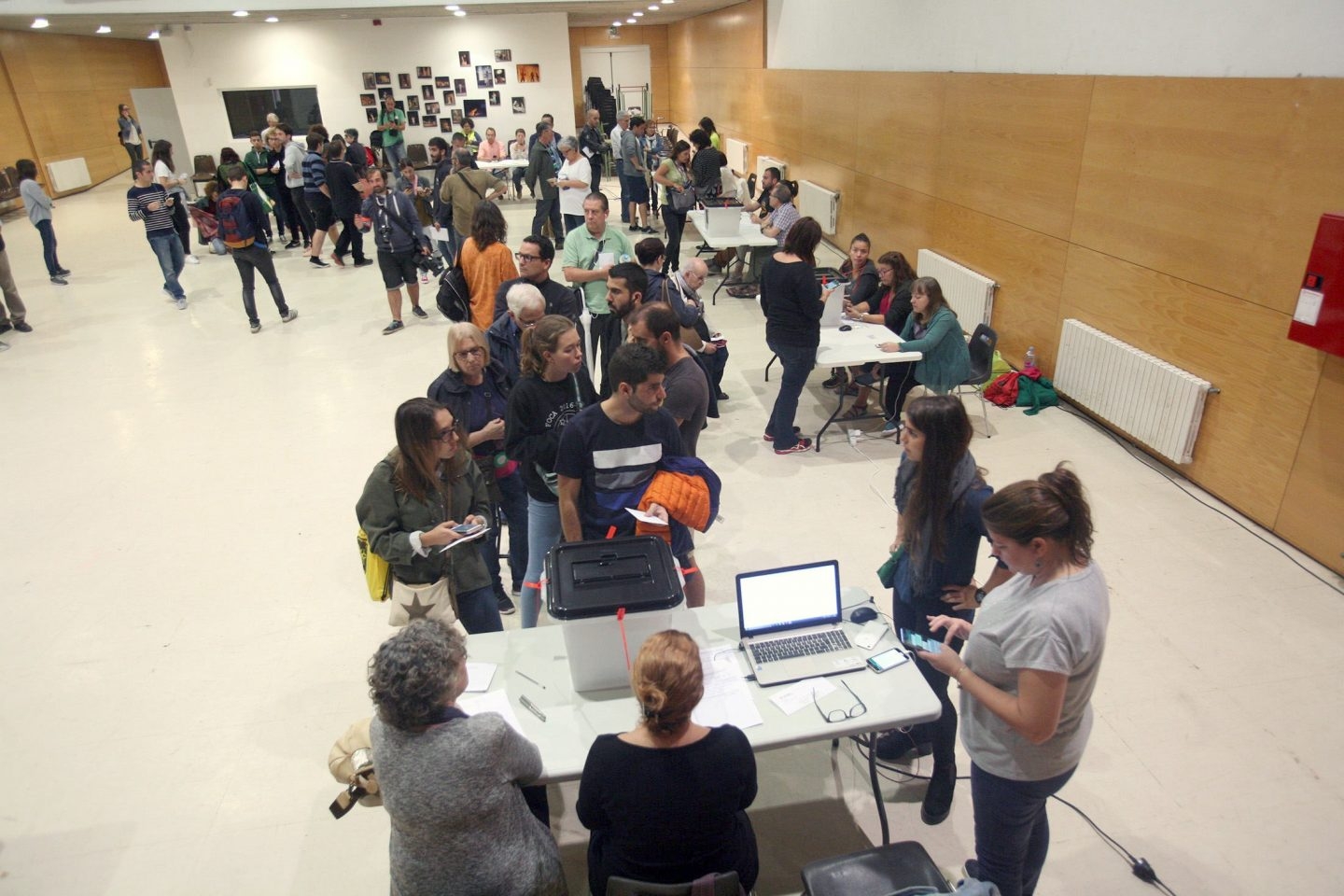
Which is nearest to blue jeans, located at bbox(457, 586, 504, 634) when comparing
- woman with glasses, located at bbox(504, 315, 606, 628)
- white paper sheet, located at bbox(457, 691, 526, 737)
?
woman with glasses, located at bbox(504, 315, 606, 628)

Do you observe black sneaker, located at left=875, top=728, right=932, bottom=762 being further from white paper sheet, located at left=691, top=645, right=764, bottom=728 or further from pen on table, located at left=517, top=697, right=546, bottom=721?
pen on table, located at left=517, top=697, right=546, bottom=721

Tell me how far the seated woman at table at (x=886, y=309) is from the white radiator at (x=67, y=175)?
18099 mm

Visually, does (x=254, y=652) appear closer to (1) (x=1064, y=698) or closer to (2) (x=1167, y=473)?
(1) (x=1064, y=698)

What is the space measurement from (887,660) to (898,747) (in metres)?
0.72

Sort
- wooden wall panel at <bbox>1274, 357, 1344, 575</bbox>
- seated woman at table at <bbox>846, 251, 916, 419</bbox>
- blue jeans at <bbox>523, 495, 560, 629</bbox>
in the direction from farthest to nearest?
seated woman at table at <bbox>846, 251, 916, 419</bbox>
wooden wall panel at <bbox>1274, 357, 1344, 575</bbox>
blue jeans at <bbox>523, 495, 560, 629</bbox>

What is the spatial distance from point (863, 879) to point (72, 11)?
1444cm

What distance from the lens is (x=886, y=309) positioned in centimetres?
594

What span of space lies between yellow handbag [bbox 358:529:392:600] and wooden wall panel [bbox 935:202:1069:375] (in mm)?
5110

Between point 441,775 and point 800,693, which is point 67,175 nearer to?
point 441,775

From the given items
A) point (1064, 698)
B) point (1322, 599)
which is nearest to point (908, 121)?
point (1322, 599)

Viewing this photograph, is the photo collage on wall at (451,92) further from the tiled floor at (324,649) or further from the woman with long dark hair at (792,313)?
the woman with long dark hair at (792,313)

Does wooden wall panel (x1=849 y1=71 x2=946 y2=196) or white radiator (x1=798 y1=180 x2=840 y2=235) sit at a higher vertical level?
wooden wall panel (x1=849 y1=71 x2=946 y2=196)

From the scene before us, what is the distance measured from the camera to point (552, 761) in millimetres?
2129

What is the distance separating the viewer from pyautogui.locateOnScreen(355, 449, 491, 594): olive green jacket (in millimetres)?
2672
